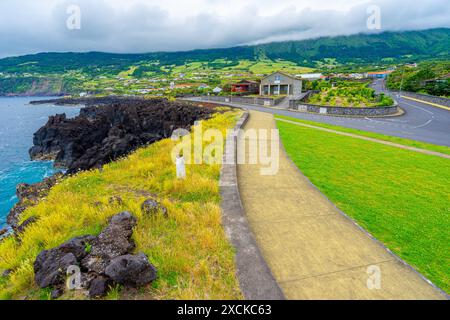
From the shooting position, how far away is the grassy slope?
3.33 metres

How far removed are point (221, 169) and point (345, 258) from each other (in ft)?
15.5

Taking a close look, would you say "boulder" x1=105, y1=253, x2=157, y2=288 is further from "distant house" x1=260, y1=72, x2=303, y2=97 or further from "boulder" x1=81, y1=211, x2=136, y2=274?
"distant house" x1=260, y1=72, x2=303, y2=97

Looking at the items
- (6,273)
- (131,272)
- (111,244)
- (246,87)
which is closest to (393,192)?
(131,272)

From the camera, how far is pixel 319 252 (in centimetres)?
438

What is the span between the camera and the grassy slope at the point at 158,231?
3328mm

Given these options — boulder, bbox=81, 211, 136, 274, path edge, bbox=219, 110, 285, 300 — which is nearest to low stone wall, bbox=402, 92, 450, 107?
path edge, bbox=219, 110, 285, 300

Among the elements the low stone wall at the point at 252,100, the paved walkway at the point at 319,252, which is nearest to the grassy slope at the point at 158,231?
the paved walkway at the point at 319,252

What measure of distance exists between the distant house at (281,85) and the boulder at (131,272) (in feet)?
166

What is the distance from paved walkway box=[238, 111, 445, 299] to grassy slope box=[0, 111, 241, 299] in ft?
3.17

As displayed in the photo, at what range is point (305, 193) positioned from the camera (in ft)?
22.6

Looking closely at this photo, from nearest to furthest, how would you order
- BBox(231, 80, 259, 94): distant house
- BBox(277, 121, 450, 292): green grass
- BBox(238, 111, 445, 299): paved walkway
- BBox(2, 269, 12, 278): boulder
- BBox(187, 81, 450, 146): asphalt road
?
1. BBox(238, 111, 445, 299): paved walkway
2. BBox(2, 269, 12, 278): boulder
3. BBox(277, 121, 450, 292): green grass
4. BBox(187, 81, 450, 146): asphalt road
5. BBox(231, 80, 259, 94): distant house

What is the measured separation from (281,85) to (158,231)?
52.7 metres
